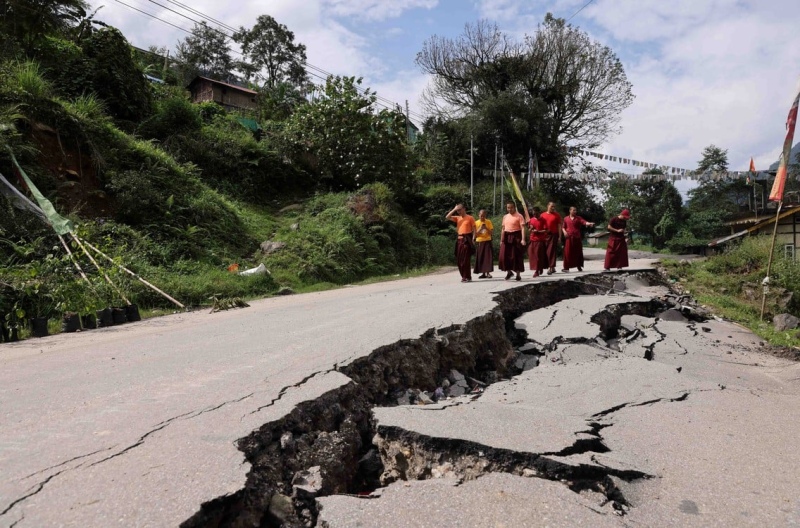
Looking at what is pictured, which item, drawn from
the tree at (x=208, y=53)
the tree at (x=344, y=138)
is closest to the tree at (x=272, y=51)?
the tree at (x=208, y=53)

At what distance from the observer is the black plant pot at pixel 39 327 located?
6.34 meters

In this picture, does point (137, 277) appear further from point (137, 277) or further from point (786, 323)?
point (786, 323)

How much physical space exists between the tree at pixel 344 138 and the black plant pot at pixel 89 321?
13.0 m

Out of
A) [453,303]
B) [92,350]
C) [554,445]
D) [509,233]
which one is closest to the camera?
[554,445]

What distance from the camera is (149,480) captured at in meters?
2.21

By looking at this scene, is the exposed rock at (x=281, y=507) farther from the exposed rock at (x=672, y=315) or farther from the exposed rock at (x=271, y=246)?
the exposed rock at (x=271, y=246)

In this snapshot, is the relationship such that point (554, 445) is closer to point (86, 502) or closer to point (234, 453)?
point (234, 453)

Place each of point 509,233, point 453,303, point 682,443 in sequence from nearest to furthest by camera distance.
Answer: point 682,443 < point 453,303 < point 509,233

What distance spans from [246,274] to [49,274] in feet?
13.0

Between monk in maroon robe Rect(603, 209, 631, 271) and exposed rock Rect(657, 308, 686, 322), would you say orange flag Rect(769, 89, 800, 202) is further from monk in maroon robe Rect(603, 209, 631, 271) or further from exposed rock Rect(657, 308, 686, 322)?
monk in maroon robe Rect(603, 209, 631, 271)

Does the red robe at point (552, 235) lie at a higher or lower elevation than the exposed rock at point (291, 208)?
lower

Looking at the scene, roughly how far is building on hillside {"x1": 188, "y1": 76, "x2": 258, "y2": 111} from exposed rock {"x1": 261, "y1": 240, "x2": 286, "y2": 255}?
2083cm

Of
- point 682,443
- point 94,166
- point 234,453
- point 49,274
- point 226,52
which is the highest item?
point 226,52

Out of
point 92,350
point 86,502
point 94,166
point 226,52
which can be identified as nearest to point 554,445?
point 86,502
